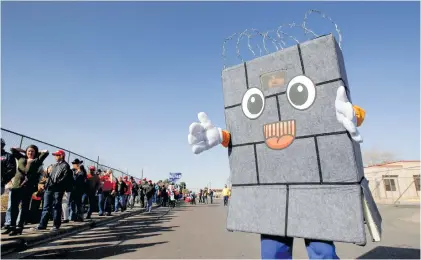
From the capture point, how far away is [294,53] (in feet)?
8.94

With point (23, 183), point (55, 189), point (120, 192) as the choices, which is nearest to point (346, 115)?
point (23, 183)

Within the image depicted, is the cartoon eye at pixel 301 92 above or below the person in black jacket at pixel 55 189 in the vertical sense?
above

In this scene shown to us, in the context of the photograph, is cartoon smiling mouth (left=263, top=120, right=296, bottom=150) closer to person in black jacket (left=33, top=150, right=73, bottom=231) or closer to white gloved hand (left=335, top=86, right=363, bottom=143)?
white gloved hand (left=335, top=86, right=363, bottom=143)

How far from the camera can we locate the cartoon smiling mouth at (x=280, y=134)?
8.64ft

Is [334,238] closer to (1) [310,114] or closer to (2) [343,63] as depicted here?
(1) [310,114]

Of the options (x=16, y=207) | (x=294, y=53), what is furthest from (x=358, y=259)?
(x=16, y=207)

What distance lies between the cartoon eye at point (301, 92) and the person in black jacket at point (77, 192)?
6553mm

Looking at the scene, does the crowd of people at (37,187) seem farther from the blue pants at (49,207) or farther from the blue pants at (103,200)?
the blue pants at (103,200)

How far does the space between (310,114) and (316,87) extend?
9.8 inches

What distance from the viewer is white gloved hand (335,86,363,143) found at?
2.29 m

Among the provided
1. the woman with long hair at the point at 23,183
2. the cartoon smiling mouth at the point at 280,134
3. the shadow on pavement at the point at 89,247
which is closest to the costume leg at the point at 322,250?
the cartoon smiling mouth at the point at 280,134

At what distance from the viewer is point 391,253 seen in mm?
4199

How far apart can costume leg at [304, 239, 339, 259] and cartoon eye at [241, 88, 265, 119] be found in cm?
126

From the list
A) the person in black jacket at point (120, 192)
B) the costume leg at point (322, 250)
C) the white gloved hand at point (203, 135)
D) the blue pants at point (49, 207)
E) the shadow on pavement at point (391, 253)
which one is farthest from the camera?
the person in black jacket at point (120, 192)
